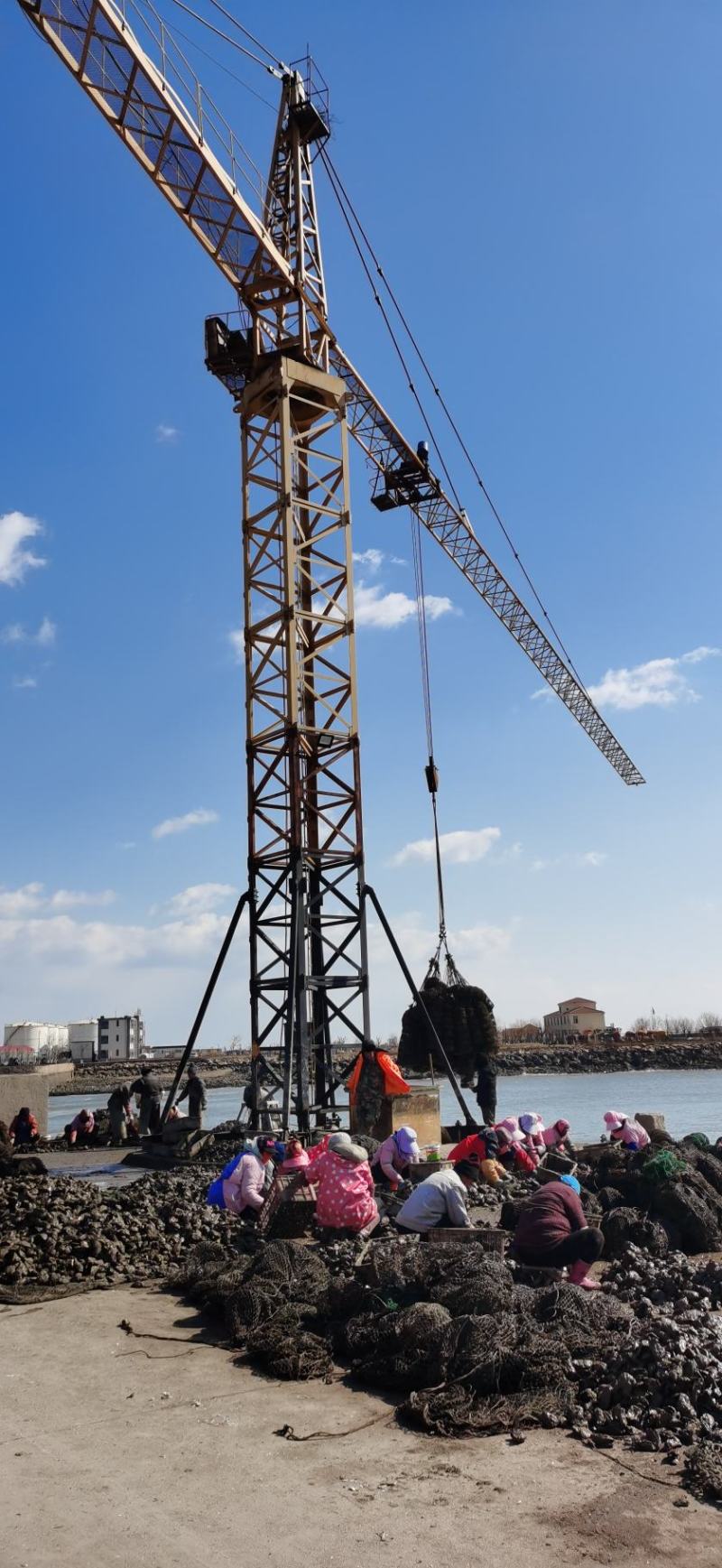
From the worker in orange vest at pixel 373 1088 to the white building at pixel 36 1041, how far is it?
102 metres

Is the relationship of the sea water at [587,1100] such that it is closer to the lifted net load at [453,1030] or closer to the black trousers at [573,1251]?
the lifted net load at [453,1030]

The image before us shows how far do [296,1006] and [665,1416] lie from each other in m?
11.9

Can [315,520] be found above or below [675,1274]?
above

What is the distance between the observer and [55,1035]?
142 metres

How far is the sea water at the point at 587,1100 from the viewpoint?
3562 cm

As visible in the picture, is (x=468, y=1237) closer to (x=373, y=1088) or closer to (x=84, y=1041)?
(x=373, y=1088)

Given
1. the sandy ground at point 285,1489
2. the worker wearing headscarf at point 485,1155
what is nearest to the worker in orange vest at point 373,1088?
the worker wearing headscarf at point 485,1155

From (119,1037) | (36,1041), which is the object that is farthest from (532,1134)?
(36,1041)

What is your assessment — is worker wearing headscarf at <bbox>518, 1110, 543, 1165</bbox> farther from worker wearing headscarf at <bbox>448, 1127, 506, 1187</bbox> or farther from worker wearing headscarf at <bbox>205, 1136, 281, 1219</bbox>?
worker wearing headscarf at <bbox>205, 1136, 281, 1219</bbox>

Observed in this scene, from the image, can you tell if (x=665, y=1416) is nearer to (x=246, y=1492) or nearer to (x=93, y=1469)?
(x=246, y=1492)

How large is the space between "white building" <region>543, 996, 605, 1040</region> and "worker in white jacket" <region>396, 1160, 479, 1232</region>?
125 m

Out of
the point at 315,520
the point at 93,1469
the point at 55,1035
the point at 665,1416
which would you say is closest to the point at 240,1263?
the point at 93,1469

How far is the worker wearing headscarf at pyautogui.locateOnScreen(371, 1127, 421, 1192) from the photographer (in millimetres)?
12477

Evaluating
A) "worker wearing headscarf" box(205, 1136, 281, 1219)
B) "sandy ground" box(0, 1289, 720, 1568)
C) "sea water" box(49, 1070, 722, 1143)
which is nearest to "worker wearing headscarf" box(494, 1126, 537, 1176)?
"worker wearing headscarf" box(205, 1136, 281, 1219)
